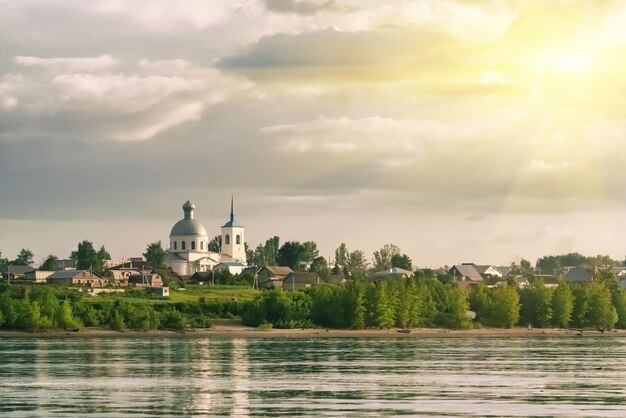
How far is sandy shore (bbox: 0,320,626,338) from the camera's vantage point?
143 metres

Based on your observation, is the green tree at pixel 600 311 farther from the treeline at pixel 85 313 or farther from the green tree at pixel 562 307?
the treeline at pixel 85 313

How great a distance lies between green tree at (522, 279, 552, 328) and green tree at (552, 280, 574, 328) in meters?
0.95

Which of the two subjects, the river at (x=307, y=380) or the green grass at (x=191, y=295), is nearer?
the river at (x=307, y=380)

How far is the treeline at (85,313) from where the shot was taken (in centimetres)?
14425

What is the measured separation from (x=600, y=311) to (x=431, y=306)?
85.8 ft

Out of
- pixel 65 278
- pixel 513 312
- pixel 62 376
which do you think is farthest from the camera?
pixel 65 278

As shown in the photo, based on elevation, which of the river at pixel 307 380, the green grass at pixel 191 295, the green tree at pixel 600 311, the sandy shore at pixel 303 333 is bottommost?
the river at pixel 307 380

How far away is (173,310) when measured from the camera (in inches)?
6152

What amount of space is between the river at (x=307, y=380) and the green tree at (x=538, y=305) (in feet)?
160

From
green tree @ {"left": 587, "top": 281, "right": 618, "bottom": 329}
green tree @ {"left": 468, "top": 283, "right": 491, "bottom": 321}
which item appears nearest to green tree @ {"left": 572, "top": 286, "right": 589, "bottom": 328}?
green tree @ {"left": 587, "top": 281, "right": 618, "bottom": 329}

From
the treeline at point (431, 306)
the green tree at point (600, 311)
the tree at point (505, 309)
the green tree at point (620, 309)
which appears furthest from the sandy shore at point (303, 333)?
the green tree at point (620, 309)

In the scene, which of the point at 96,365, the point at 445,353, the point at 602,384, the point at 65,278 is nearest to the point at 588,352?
the point at 445,353

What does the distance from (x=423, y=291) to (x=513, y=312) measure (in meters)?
13.0

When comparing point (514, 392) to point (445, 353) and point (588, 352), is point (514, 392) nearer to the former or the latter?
point (445, 353)
